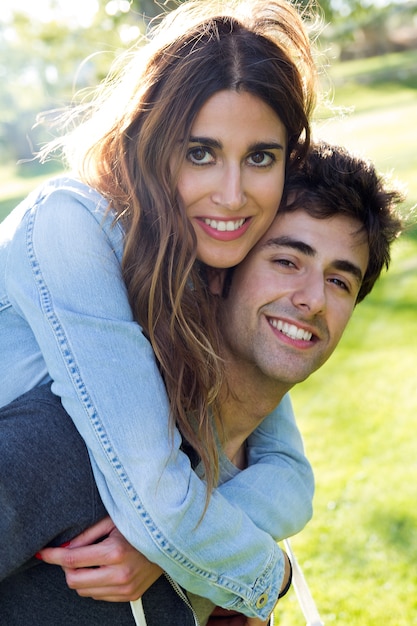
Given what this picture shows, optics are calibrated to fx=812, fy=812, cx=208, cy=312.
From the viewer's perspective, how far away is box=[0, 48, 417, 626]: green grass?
4070 millimetres

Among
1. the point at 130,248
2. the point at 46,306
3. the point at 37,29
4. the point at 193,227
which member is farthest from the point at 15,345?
the point at 37,29

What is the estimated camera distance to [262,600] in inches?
105

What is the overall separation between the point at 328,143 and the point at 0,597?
2.14m

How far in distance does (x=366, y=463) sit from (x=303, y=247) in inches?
105

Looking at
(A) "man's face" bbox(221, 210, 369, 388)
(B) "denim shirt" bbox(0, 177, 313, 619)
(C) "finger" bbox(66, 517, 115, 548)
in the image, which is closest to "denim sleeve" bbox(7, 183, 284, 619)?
(B) "denim shirt" bbox(0, 177, 313, 619)

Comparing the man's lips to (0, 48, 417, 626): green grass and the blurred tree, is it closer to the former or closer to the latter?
(0, 48, 417, 626): green grass

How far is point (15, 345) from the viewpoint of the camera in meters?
2.62

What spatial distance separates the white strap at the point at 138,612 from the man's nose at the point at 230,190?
4.31 feet

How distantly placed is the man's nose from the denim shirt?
1.23ft

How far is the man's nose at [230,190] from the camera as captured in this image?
9.02 ft

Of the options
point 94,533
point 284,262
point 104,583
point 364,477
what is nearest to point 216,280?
point 284,262

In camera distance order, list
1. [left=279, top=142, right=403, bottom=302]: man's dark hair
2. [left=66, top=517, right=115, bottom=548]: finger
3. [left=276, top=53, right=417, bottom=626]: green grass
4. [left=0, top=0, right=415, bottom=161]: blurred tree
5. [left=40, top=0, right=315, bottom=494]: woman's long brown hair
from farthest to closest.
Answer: [left=0, top=0, right=415, bottom=161]: blurred tree → [left=276, top=53, right=417, bottom=626]: green grass → [left=279, top=142, right=403, bottom=302]: man's dark hair → [left=40, top=0, right=315, bottom=494]: woman's long brown hair → [left=66, top=517, right=115, bottom=548]: finger

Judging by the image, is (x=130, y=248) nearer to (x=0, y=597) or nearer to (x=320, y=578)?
(x=0, y=597)

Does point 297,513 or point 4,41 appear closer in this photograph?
point 297,513
